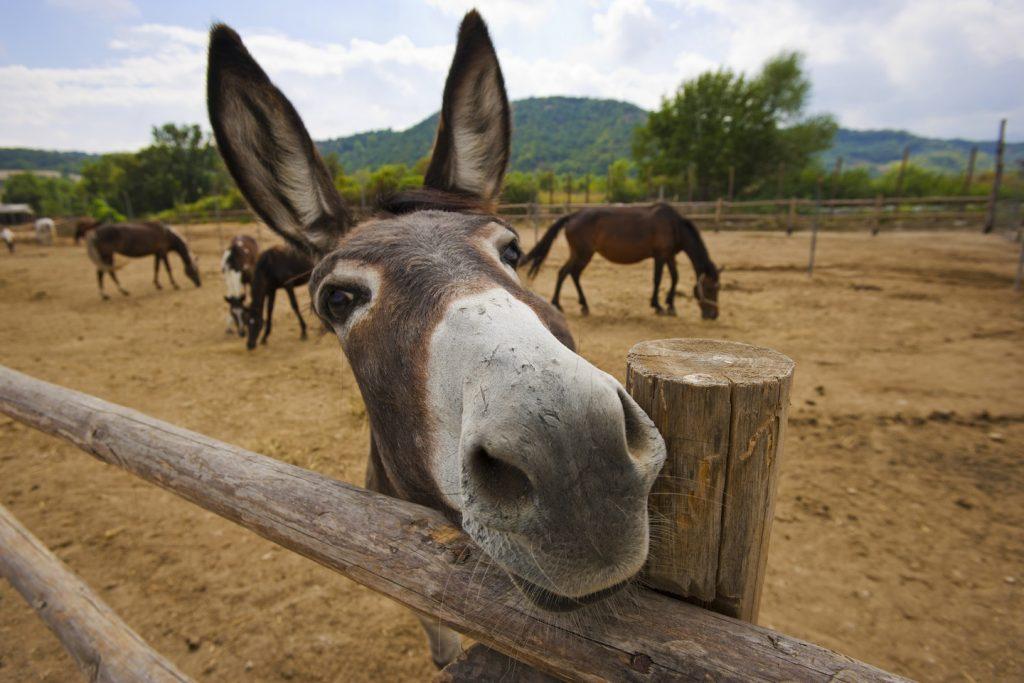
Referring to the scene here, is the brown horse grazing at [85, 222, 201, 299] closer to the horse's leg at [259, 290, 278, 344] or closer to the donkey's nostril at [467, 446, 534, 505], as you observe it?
the horse's leg at [259, 290, 278, 344]

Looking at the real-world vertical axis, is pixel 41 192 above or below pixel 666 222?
above

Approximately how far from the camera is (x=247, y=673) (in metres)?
2.81

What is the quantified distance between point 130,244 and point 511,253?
684 inches

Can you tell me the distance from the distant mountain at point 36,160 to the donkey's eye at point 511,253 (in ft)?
759

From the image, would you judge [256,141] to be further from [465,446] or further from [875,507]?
[875,507]

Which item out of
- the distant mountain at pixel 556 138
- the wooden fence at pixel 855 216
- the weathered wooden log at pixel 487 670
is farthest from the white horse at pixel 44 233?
the weathered wooden log at pixel 487 670

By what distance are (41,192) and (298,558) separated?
108620mm

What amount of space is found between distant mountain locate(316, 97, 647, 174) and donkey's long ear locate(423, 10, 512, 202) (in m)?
58.1

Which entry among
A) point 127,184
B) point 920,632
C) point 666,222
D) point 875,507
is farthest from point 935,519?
point 127,184

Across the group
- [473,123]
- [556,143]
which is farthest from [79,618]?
[556,143]

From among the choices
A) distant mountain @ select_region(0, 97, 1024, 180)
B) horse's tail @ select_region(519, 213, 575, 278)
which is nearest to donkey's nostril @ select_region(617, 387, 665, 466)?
horse's tail @ select_region(519, 213, 575, 278)

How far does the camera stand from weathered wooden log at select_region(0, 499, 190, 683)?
71.3 inches

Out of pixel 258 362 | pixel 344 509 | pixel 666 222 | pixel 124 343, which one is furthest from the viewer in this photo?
pixel 666 222

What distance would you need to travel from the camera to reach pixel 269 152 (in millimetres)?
2107
